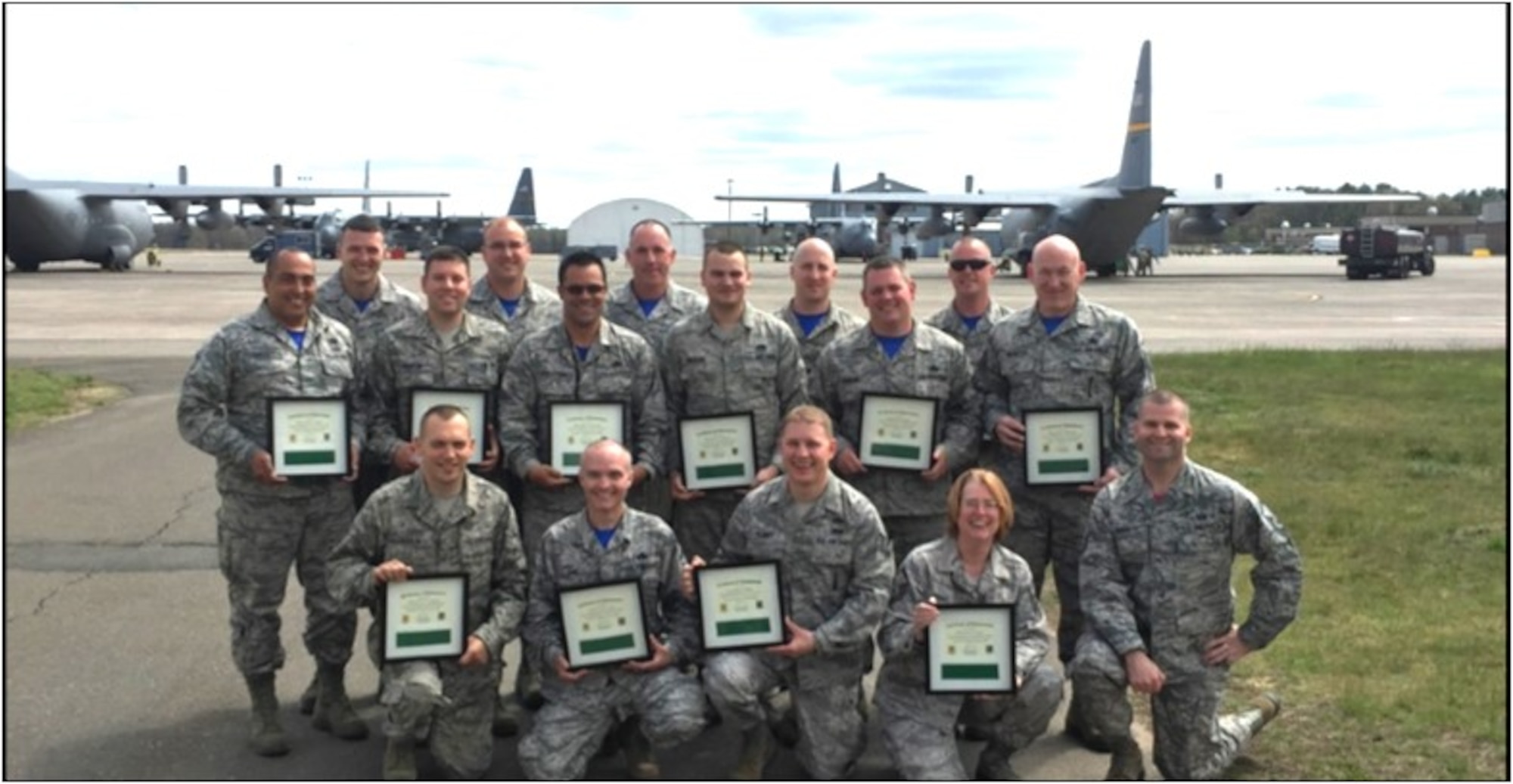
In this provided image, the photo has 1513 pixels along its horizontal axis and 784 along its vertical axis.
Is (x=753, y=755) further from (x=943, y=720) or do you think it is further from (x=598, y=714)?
(x=943, y=720)

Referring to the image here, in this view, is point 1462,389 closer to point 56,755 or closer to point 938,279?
point 56,755

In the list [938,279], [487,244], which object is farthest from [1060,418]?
[938,279]

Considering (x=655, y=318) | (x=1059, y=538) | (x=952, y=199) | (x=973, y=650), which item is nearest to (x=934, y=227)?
(x=952, y=199)

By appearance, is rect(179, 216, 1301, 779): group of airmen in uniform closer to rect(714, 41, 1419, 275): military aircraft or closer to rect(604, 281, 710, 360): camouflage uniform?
rect(604, 281, 710, 360): camouflage uniform

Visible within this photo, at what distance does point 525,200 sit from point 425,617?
99.8 metres

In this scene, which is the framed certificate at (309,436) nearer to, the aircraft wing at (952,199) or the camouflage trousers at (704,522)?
the camouflage trousers at (704,522)

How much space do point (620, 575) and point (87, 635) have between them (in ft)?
11.6

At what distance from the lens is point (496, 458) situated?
6844 mm

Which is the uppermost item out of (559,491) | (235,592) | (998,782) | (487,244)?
(487,244)

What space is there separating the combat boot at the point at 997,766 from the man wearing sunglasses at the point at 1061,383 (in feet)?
3.17

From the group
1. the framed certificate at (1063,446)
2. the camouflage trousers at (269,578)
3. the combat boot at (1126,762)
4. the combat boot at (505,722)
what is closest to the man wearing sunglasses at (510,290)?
the camouflage trousers at (269,578)

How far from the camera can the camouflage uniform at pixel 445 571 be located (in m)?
6.01

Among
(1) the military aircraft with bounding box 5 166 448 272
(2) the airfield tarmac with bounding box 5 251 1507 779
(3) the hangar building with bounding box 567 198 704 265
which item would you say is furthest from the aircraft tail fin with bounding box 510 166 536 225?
(2) the airfield tarmac with bounding box 5 251 1507 779

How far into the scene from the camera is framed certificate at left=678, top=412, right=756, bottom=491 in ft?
21.9
